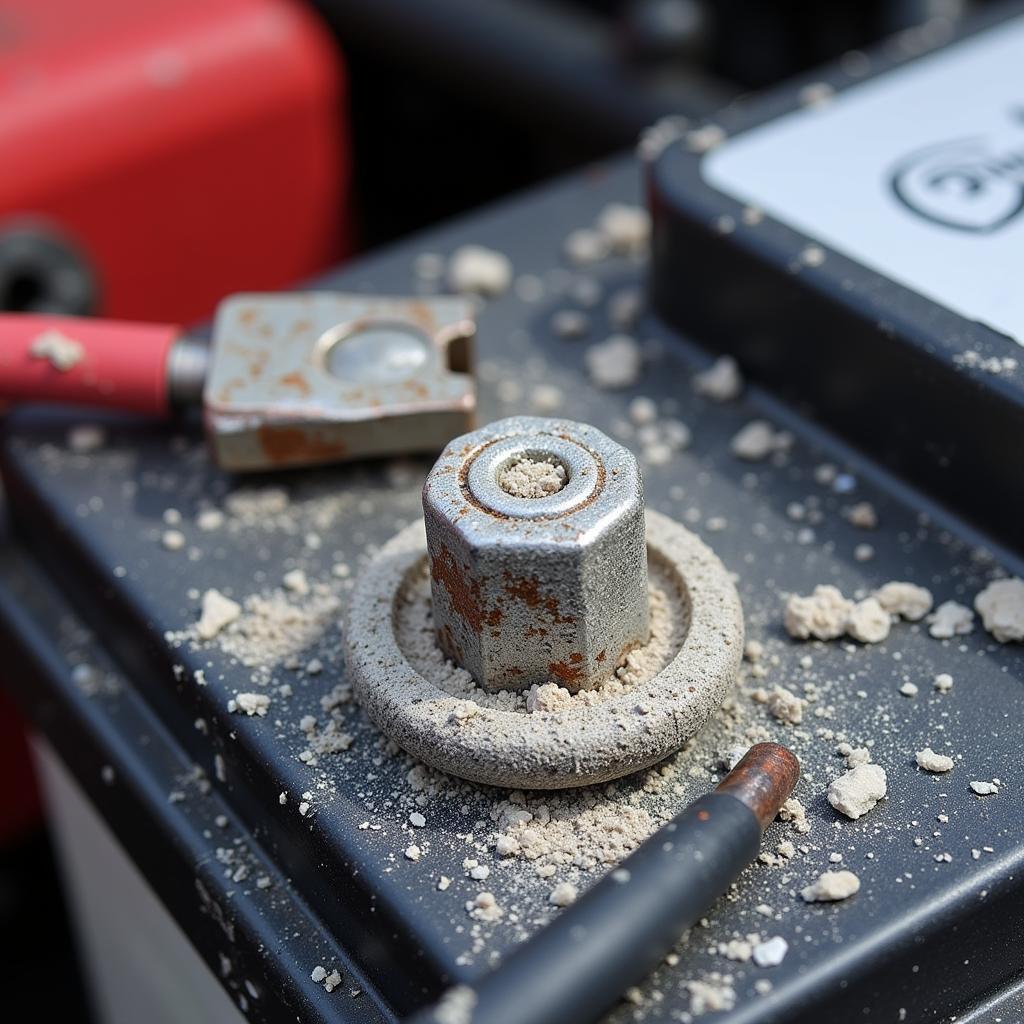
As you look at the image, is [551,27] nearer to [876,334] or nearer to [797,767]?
[876,334]

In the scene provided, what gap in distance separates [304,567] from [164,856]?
16cm

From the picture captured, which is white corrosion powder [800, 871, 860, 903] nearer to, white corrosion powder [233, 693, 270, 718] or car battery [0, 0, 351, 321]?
white corrosion powder [233, 693, 270, 718]

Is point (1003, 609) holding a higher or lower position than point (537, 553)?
lower

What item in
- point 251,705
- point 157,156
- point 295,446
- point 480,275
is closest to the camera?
point 251,705

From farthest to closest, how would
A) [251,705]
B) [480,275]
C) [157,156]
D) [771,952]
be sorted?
[157,156] < [480,275] < [251,705] < [771,952]

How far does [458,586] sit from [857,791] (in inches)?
7.2

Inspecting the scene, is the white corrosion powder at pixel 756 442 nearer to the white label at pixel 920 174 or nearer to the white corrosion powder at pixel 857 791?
the white label at pixel 920 174

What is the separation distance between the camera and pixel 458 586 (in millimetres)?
564

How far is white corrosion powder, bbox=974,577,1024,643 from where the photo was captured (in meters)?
0.64

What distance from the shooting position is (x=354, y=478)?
769 mm

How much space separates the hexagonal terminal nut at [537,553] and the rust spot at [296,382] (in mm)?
187

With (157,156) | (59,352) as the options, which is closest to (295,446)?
(59,352)

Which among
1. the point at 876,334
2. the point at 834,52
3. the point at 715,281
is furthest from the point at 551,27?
the point at 876,334

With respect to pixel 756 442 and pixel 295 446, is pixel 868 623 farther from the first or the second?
pixel 295 446
